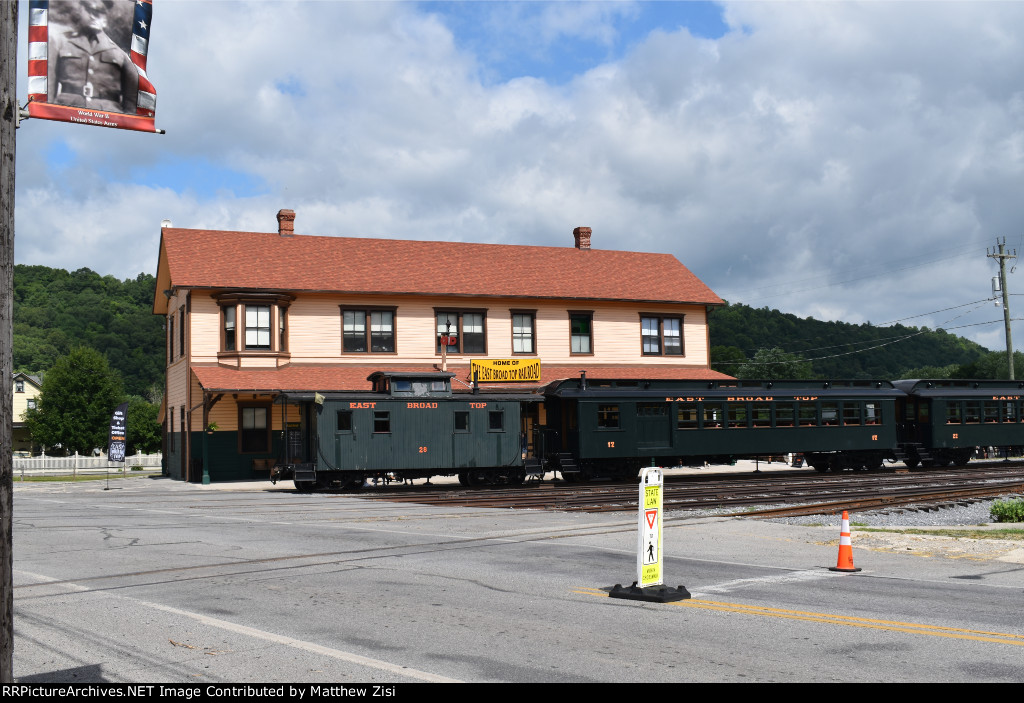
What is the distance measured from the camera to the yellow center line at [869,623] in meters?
8.35

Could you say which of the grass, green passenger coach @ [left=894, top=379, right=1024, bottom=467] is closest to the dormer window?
green passenger coach @ [left=894, top=379, right=1024, bottom=467]

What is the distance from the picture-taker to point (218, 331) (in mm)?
38469

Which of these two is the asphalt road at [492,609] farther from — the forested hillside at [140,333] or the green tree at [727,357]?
the green tree at [727,357]

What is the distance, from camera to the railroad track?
73.4ft

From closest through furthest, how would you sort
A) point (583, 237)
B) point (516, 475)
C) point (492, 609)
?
point (492, 609) < point (516, 475) < point (583, 237)

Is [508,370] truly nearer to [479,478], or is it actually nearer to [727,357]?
[479,478]

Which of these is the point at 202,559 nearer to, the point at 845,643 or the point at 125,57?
the point at 125,57

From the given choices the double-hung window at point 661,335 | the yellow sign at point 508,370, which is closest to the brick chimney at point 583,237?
the double-hung window at point 661,335

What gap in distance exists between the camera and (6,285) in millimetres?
5109

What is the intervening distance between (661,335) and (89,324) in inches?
4213

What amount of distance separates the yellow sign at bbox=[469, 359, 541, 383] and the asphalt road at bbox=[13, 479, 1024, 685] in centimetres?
2191

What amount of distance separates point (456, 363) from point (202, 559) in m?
28.1

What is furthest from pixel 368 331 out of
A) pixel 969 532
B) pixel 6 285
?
pixel 6 285

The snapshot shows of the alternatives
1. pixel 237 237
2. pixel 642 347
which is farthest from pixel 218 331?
pixel 642 347
